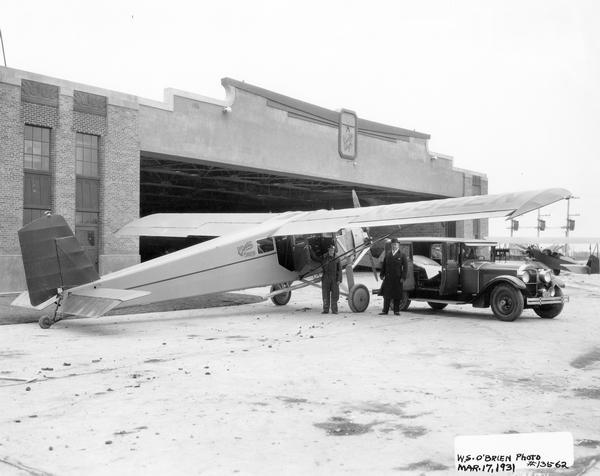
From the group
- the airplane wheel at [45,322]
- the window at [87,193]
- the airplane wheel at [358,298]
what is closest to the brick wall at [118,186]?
the window at [87,193]

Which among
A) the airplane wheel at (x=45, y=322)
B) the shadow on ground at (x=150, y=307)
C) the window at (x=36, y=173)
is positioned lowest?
the shadow on ground at (x=150, y=307)

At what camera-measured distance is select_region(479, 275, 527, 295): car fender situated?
1373 centimetres

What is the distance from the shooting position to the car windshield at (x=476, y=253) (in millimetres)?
15031

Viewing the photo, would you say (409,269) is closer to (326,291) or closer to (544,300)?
(326,291)

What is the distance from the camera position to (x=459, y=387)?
7.02m

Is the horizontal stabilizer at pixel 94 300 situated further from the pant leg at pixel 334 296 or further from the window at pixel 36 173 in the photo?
the window at pixel 36 173

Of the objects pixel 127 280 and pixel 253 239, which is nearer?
pixel 127 280

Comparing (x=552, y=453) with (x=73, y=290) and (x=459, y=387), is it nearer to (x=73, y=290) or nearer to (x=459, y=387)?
(x=459, y=387)

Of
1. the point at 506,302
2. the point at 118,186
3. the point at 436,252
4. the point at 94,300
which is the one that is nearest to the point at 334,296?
the point at 436,252

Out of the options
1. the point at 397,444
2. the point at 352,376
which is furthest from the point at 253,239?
the point at 397,444

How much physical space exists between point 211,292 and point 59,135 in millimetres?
12959

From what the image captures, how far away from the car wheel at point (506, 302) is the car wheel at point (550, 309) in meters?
0.98

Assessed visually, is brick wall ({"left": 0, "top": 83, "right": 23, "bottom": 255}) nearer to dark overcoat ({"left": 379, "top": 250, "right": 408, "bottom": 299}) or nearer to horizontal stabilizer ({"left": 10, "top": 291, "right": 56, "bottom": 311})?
horizontal stabilizer ({"left": 10, "top": 291, "right": 56, "bottom": 311})

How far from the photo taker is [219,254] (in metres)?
14.3
